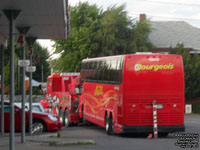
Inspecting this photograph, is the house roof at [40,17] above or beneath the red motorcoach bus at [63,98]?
above

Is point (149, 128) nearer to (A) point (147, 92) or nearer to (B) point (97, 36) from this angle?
(A) point (147, 92)

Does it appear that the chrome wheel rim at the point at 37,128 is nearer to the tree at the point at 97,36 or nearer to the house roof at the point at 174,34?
the tree at the point at 97,36

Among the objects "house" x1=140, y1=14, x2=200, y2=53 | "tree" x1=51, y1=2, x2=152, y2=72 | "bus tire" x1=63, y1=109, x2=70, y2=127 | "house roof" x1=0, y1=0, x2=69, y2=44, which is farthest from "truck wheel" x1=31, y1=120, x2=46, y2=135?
"house" x1=140, y1=14, x2=200, y2=53

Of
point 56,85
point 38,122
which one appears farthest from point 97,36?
point 38,122

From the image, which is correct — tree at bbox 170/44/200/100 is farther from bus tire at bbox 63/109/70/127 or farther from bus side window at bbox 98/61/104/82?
bus side window at bbox 98/61/104/82

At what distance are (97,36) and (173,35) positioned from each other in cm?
1736

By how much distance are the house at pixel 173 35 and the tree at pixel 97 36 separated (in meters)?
4.62

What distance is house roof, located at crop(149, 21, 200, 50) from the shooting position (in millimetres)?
68875

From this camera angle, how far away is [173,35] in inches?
2864

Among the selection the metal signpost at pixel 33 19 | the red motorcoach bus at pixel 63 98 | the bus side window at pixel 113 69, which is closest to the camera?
→ the metal signpost at pixel 33 19

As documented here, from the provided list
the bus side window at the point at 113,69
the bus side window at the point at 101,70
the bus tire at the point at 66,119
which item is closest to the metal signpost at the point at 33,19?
the bus side window at the point at 113,69

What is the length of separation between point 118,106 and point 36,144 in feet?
19.7

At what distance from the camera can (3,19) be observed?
60.0ft

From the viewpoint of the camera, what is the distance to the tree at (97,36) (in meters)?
58.1
